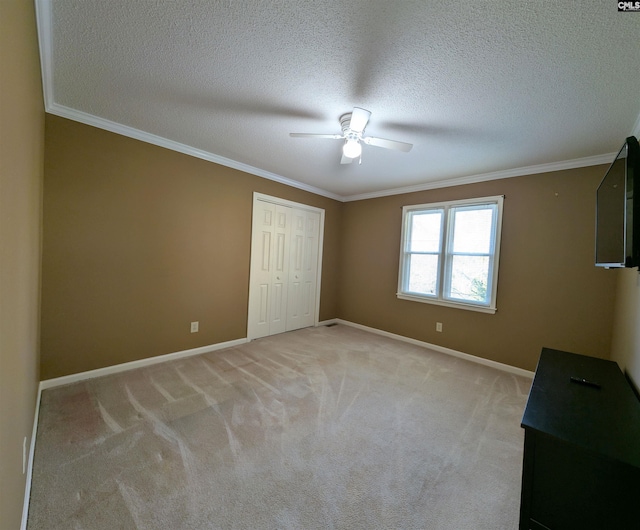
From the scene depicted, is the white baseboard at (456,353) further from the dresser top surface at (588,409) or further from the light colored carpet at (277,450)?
the dresser top surface at (588,409)

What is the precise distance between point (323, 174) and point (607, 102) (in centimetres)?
275

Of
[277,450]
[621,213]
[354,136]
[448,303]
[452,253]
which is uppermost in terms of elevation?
[354,136]

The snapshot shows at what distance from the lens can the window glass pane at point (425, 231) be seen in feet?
12.9

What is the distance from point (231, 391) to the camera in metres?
2.45

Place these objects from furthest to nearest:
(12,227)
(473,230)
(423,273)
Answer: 1. (423,273)
2. (473,230)
3. (12,227)

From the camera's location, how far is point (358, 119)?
6.63 ft

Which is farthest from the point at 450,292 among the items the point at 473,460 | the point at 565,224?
the point at 473,460

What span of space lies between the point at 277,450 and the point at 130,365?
199cm

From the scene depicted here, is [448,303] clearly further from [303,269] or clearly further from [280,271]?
[280,271]

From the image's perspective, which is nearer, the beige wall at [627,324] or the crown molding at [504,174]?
the beige wall at [627,324]

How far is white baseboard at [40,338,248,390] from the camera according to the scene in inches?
93.6

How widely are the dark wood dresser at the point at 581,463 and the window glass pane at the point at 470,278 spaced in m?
2.16

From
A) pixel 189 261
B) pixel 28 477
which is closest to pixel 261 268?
pixel 189 261

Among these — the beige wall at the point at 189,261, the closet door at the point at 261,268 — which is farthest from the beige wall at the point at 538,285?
the closet door at the point at 261,268
